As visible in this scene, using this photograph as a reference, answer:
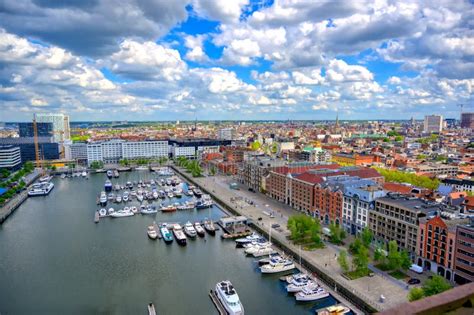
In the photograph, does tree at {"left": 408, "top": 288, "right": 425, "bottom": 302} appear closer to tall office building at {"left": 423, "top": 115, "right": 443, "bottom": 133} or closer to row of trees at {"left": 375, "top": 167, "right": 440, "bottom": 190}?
row of trees at {"left": 375, "top": 167, "right": 440, "bottom": 190}

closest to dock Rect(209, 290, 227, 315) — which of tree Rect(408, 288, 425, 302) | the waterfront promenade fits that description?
the waterfront promenade

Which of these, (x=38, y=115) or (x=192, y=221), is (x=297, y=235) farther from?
(x=38, y=115)

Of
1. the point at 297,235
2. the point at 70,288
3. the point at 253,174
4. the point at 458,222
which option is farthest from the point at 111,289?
the point at 253,174

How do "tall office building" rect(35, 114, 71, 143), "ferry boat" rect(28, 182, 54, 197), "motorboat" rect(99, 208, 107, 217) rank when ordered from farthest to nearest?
"tall office building" rect(35, 114, 71, 143), "ferry boat" rect(28, 182, 54, 197), "motorboat" rect(99, 208, 107, 217)

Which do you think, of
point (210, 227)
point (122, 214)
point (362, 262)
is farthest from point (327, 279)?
point (122, 214)

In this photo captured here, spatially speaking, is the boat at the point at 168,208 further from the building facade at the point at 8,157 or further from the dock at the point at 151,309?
the building facade at the point at 8,157

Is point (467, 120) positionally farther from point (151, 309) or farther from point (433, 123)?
point (151, 309)
